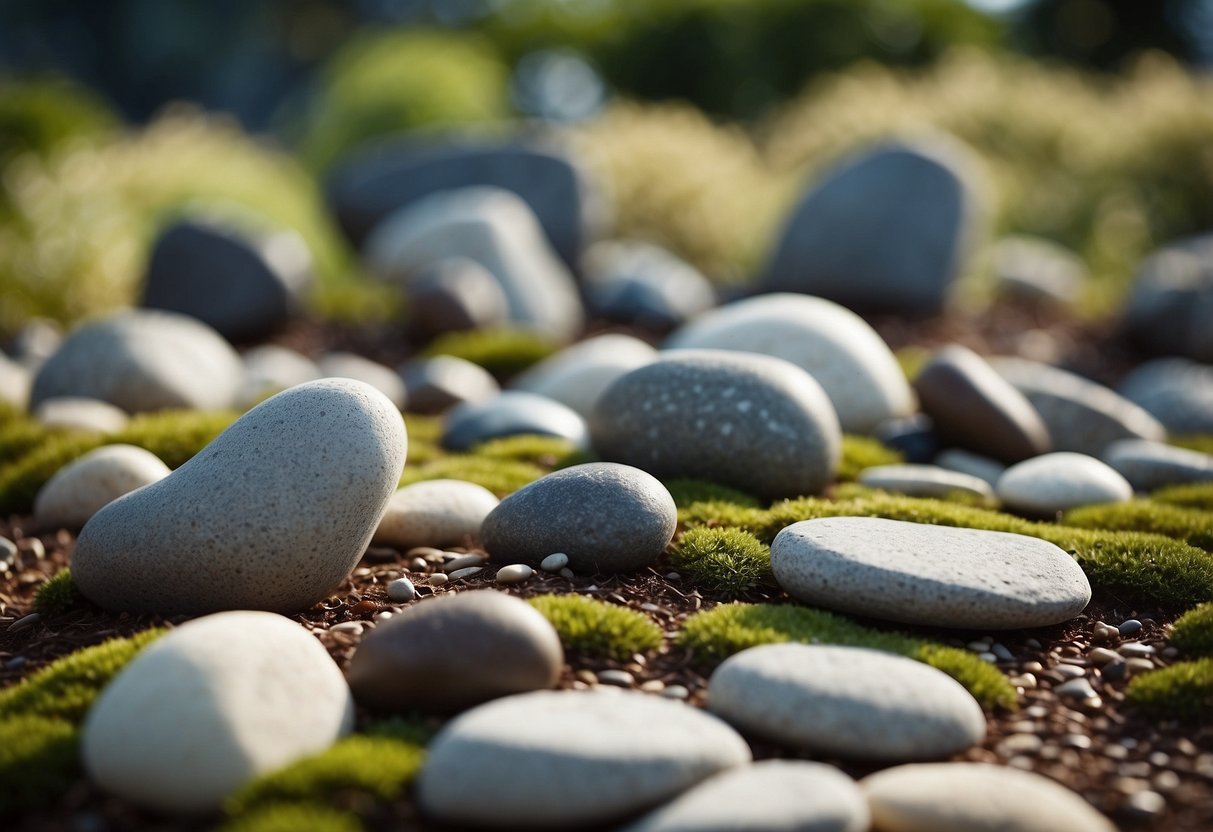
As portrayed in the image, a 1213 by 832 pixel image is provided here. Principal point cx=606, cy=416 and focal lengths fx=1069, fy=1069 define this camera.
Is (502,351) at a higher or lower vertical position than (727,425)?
lower

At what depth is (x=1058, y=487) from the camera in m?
5.61

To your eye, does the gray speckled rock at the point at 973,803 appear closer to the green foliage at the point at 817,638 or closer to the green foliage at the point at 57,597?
the green foliage at the point at 817,638

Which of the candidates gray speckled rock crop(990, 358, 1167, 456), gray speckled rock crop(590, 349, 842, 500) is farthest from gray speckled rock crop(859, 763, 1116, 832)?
gray speckled rock crop(990, 358, 1167, 456)

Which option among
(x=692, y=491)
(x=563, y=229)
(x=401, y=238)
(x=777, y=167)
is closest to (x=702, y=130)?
(x=777, y=167)

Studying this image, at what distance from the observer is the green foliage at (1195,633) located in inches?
160

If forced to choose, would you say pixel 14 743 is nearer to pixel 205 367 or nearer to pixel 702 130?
pixel 205 367

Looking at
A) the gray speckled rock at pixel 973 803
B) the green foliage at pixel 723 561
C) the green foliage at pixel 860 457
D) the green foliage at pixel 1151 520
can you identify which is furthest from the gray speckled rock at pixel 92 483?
the green foliage at pixel 1151 520

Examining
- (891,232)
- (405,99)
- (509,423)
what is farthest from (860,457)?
(405,99)

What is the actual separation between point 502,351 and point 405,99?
1424cm

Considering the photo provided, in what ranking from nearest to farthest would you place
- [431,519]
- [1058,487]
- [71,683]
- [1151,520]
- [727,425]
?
[71,683], [431,519], [1151,520], [727,425], [1058,487]

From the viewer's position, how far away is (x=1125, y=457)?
250 inches

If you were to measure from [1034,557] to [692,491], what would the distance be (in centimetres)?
163

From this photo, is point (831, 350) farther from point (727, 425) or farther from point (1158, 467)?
point (1158, 467)

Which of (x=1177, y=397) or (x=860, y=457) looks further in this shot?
(x=1177, y=397)
